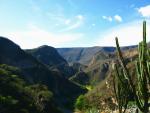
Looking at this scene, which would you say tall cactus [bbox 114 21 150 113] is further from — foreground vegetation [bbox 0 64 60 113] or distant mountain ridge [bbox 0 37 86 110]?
distant mountain ridge [bbox 0 37 86 110]

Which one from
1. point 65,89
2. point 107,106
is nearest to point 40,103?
point 107,106

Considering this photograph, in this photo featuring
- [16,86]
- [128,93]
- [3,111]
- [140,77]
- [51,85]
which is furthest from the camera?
[51,85]

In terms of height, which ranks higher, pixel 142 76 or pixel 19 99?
pixel 142 76

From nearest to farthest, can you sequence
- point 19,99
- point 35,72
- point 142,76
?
point 142,76 < point 19,99 < point 35,72

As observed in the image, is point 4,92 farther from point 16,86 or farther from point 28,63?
point 28,63

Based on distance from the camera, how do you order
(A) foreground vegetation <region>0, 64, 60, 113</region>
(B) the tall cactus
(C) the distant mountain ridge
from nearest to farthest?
(B) the tall cactus < (A) foreground vegetation <region>0, 64, 60, 113</region> < (C) the distant mountain ridge

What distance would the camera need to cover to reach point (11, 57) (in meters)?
177

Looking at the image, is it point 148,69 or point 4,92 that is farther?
point 4,92

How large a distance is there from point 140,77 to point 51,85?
169 metres

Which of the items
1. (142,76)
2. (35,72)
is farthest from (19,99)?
(35,72)

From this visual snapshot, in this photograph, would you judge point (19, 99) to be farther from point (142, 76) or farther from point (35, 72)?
point (35, 72)

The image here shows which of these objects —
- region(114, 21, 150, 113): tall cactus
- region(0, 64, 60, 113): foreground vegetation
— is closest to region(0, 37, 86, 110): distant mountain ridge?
region(0, 64, 60, 113): foreground vegetation

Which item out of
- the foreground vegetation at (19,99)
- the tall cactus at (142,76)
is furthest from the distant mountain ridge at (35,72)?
the tall cactus at (142,76)

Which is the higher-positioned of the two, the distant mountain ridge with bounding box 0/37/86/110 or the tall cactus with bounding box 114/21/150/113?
the tall cactus with bounding box 114/21/150/113
